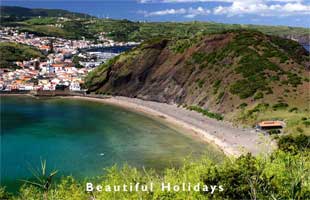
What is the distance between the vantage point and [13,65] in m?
140

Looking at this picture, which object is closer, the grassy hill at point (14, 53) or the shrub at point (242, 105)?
the shrub at point (242, 105)

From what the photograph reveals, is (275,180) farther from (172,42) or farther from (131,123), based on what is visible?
(172,42)

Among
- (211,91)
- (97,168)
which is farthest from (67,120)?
(97,168)

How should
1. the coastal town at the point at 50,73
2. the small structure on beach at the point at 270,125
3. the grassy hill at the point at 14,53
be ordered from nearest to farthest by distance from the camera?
1. the small structure on beach at the point at 270,125
2. the coastal town at the point at 50,73
3. the grassy hill at the point at 14,53

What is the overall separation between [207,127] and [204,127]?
0.48 m

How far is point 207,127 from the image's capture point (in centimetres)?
6719

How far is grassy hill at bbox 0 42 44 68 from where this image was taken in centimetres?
14312

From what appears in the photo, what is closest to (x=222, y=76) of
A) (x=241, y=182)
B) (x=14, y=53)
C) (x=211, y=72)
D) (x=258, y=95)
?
(x=211, y=72)

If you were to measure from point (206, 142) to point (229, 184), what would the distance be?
3607 centimetres

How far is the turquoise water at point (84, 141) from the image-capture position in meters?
50.2

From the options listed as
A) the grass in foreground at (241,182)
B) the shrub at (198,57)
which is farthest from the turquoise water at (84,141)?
the grass in foreground at (241,182)

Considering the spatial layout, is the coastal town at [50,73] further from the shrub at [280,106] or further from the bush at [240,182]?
the bush at [240,182]

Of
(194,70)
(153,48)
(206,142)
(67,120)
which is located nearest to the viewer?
(206,142)

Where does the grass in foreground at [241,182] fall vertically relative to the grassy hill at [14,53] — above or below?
above
